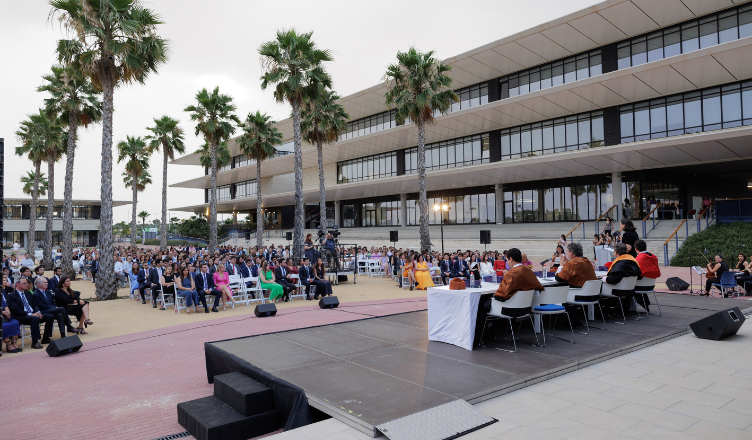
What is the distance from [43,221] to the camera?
5616 centimetres

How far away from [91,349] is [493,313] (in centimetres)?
734

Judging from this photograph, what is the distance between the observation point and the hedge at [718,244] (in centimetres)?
1833

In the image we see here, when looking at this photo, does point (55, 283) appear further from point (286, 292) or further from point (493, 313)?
point (493, 313)

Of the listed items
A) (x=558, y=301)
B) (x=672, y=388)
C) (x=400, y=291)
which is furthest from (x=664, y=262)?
(x=672, y=388)

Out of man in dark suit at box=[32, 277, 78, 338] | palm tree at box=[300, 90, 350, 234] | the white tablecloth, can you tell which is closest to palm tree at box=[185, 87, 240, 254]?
palm tree at box=[300, 90, 350, 234]

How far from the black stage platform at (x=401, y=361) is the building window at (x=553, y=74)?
23.5 metres

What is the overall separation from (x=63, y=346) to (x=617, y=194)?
29.1 meters

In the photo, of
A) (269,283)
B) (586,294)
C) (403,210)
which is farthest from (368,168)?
(586,294)

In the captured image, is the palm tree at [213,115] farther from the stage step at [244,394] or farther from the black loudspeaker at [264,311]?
the stage step at [244,394]

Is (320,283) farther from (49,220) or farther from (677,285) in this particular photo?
(49,220)

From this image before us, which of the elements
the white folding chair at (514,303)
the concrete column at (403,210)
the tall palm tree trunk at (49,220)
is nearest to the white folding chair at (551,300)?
the white folding chair at (514,303)

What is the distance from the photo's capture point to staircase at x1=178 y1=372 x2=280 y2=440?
4160 mm

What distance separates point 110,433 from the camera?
447cm

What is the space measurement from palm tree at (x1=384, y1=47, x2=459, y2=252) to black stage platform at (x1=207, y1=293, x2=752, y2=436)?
15.4 metres
